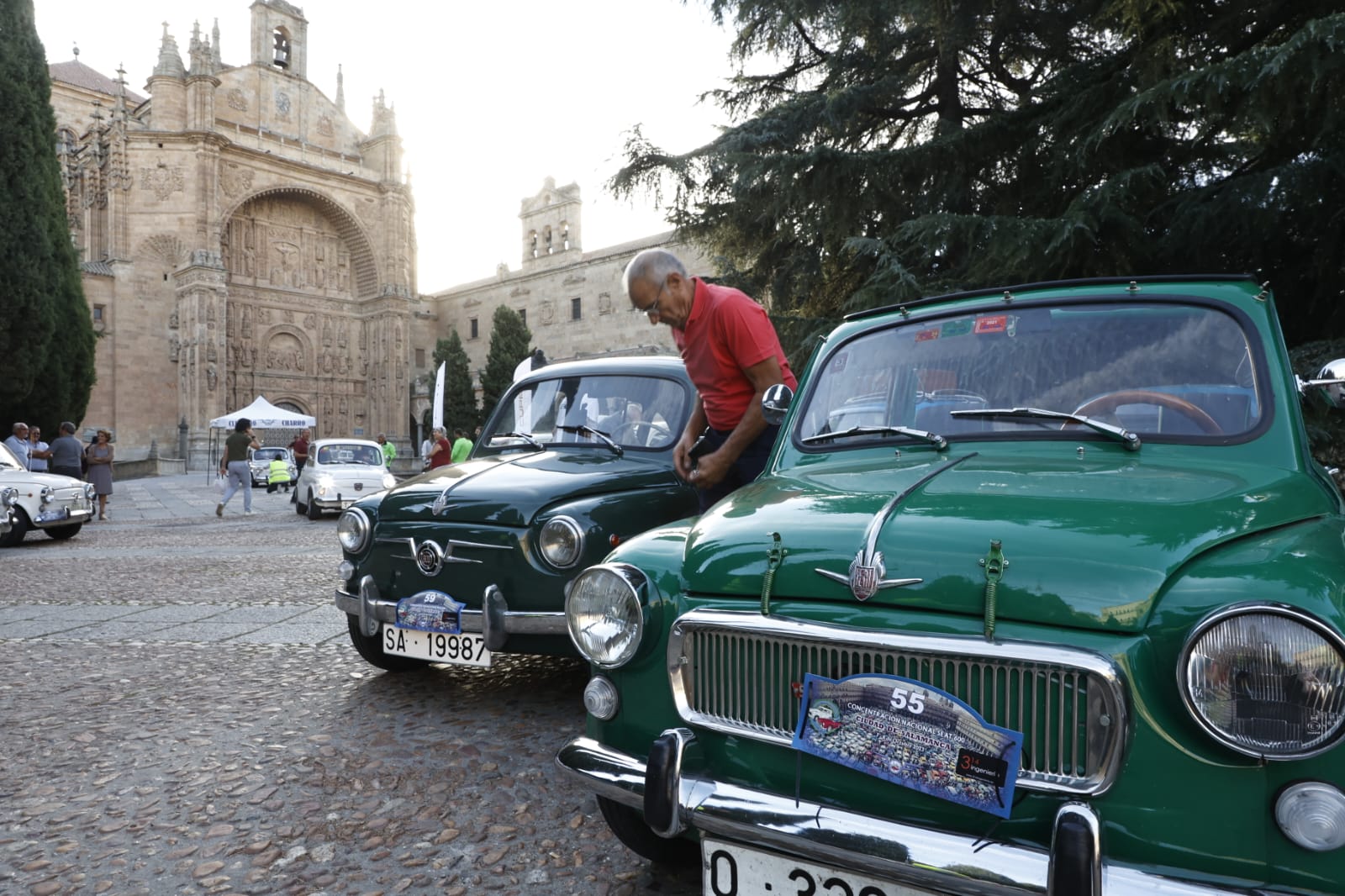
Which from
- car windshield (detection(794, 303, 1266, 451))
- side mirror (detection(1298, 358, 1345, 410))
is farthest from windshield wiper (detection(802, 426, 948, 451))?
side mirror (detection(1298, 358, 1345, 410))

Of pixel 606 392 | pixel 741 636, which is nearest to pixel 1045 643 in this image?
pixel 741 636

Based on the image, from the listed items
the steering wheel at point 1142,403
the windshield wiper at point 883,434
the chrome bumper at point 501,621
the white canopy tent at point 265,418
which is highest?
the white canopy tent at point 265,418

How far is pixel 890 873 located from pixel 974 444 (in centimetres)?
128

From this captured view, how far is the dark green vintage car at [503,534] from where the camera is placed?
3805mm

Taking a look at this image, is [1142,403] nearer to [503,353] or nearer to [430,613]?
[430,613]

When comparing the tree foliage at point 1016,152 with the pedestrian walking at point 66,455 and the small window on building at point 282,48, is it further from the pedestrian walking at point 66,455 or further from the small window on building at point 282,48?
the small window on building at point 282,48

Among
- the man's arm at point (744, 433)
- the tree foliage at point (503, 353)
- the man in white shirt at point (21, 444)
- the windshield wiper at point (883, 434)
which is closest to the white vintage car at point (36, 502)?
the man in white shirt at point (21, 444)

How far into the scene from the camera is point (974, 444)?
8.31ft

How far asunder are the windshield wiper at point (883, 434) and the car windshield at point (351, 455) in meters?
15.5

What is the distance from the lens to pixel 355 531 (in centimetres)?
434

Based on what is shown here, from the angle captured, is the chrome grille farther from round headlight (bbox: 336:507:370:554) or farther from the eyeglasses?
round headlight (bbox: 336:507:370:554)

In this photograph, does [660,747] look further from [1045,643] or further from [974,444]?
[974,444]

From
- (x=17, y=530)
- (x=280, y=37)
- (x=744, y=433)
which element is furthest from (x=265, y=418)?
(x=744, y=433)

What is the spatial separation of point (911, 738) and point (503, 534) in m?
2.45
